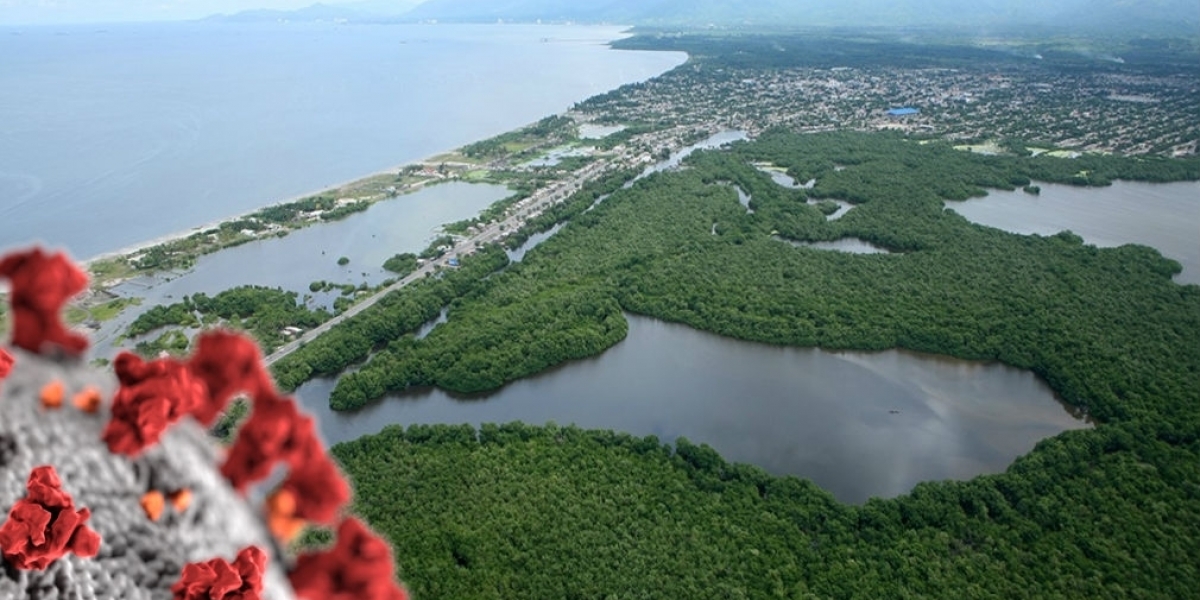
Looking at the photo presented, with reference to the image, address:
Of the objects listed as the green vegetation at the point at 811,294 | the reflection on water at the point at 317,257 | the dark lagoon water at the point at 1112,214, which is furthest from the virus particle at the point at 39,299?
the dark lagoon water at the point at 1112,214

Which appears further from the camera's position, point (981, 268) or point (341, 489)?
point (981, 268)

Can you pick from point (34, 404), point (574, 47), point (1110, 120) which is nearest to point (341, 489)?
point (34, 404)

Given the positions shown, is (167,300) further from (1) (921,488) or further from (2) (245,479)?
(2) (245,479)

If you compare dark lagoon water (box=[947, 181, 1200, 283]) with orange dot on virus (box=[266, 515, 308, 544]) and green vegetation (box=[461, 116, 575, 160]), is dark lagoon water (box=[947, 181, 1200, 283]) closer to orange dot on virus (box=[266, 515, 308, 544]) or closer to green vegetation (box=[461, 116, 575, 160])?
green vegetation (box=[461, 116, 575, 160])

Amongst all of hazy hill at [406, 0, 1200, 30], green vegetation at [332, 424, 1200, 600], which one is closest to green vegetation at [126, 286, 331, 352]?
green vegetation at [332, 424, 1200, 600]

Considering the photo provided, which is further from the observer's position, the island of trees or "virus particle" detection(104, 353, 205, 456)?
the island of trees

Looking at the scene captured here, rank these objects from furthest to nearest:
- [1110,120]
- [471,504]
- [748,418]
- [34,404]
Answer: [1110,120]
[748,418]
[471,504]
[34,404]
